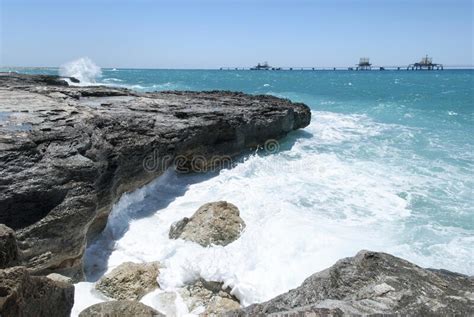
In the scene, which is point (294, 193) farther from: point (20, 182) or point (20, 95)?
point (20, 95)

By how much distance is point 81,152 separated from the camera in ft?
22.1

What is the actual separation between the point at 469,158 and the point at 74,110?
11655mm

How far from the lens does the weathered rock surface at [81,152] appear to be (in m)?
5.59

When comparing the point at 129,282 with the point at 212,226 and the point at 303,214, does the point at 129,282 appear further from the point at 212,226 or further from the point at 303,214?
the point at 303,214

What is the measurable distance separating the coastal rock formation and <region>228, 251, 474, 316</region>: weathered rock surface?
3726 mm

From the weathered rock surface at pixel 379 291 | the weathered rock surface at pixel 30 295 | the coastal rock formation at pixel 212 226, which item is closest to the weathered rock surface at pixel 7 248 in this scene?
the weathered rock surface at pixel 30 295

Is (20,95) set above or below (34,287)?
above

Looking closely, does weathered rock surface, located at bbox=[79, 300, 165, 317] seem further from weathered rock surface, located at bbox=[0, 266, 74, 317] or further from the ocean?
the ocean

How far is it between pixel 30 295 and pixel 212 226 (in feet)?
14.1

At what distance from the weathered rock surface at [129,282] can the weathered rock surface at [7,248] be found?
243cm

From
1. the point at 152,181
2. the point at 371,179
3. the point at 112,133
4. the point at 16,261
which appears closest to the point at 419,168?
the point at 371,179

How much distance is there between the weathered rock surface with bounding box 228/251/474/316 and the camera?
2588 mm

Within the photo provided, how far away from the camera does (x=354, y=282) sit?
296 cm

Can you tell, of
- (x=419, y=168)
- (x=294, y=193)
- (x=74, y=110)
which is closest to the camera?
(x=74, y=110)
